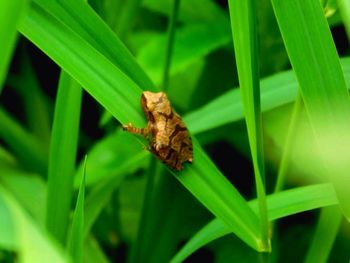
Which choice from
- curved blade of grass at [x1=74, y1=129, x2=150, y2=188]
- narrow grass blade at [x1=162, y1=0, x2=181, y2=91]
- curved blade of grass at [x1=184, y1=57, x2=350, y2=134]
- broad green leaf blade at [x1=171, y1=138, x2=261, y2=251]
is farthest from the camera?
curved blade of grass at [x1=74, y1=129, x2=150, y2=188]

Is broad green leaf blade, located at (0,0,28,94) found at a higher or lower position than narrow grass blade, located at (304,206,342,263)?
lower

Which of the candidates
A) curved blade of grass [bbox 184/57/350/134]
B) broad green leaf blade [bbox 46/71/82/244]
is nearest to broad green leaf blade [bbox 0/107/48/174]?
curved blade of grass [bbox 184/57/350/134]

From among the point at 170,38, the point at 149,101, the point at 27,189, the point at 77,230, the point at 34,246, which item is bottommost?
the point at 34,246

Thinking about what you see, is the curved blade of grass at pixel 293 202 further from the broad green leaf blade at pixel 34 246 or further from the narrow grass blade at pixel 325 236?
the broad green leaf blade at pixel 34 246

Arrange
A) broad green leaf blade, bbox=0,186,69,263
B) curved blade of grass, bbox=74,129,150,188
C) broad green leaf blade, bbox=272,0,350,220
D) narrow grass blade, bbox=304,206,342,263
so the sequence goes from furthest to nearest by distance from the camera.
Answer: curved blade of grass, bbox=74,129,150,188 → narrow grass blade, bbox=304,206,342,263 → broad green leaf blade, bbox=272,0,350,220 → broad green leaf blade, bbox=0,186,69,263

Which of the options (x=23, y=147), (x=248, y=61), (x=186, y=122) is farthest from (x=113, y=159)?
(x=248, y=61)

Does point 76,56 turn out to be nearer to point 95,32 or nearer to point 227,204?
point 95,32

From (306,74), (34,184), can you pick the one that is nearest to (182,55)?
(34,184)

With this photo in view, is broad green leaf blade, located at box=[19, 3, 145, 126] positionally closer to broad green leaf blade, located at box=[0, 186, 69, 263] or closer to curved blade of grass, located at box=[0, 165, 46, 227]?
broad green leaf blade, located at box=[0, 186, 69, 263]
